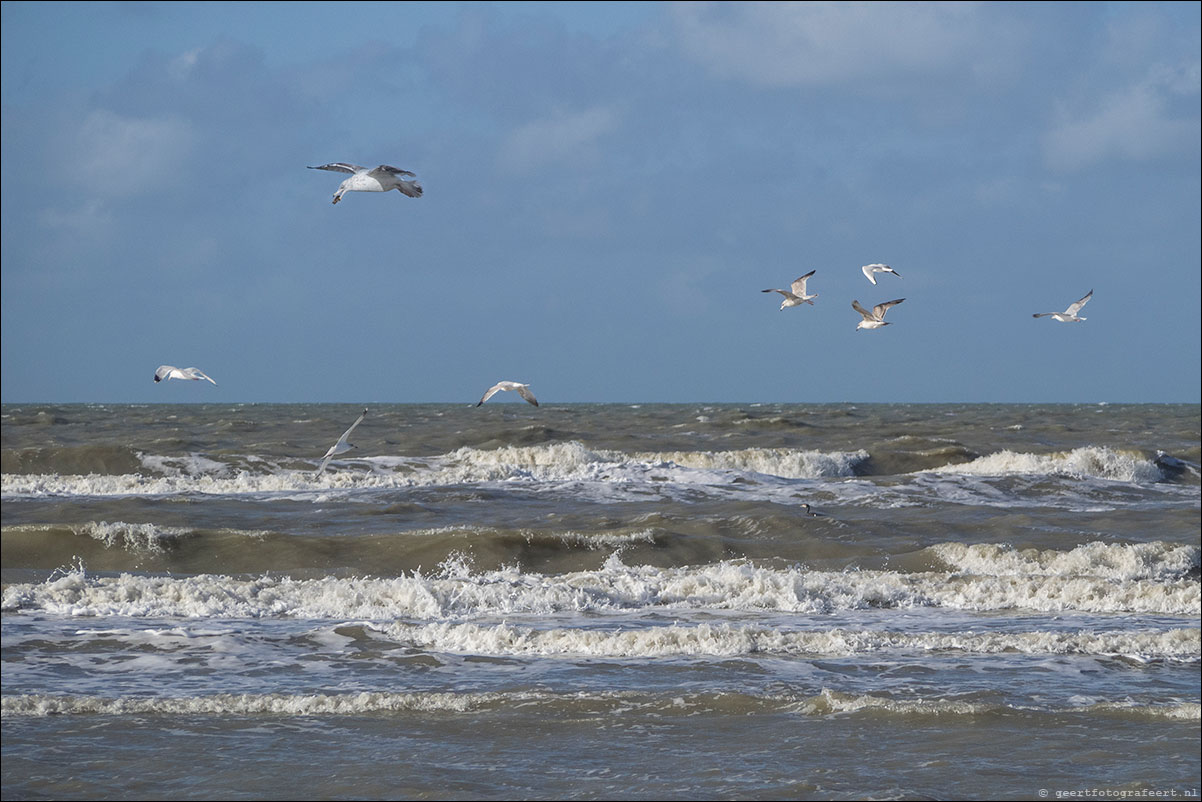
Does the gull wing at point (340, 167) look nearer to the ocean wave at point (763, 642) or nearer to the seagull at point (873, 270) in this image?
the ocean wave at point (763, 642)

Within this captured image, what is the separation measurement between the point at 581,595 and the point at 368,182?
590 centimetres

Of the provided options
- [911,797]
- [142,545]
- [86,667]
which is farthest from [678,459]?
[911,797]

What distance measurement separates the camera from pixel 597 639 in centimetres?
1166

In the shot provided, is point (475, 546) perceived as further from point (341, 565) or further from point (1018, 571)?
point (1018, 571)

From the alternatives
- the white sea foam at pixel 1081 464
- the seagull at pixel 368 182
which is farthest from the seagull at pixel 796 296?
the white sea foam at pixel 1081 464

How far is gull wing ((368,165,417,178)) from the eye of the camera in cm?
926

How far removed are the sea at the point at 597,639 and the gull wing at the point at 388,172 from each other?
4.19 m

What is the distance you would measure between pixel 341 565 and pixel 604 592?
453 cm

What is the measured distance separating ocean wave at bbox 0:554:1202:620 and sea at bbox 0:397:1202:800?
0.06 metres

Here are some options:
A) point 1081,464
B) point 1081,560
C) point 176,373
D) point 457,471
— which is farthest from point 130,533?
point 1081,464

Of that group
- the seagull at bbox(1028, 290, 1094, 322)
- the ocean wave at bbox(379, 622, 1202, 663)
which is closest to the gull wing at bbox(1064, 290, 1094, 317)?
the seagull at bbox(1028, 290, 1094, 322)

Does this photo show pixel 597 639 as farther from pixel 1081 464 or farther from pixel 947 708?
pixel 1081 464

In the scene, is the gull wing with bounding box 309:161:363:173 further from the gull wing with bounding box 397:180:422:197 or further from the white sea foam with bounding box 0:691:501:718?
the white sea foam with bounding box 0:691:501:718

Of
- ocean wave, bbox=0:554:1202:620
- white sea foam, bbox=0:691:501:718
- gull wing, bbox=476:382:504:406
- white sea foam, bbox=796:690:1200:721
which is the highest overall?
gull wing, bbox=476:382:504:406
